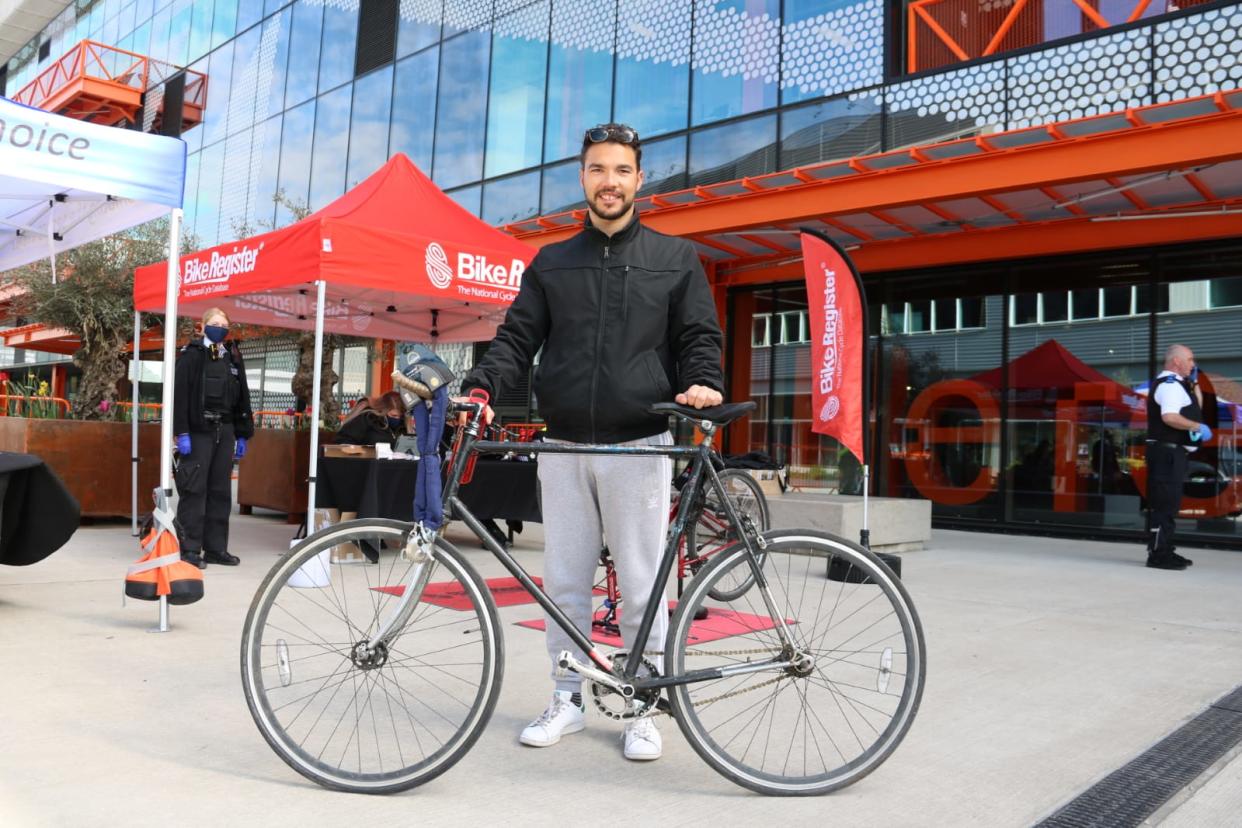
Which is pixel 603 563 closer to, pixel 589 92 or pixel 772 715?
pixel 772 715

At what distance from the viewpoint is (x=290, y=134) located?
65.6 ft

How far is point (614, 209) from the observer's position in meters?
2.92

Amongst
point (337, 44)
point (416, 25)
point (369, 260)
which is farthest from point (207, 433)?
point (337, 44)

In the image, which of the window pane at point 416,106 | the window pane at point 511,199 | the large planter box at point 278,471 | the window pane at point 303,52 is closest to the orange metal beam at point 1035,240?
the window pane at point 511,199

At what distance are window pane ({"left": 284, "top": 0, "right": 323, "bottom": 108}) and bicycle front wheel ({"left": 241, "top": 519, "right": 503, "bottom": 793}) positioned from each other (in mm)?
18659

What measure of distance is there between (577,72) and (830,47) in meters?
4.32

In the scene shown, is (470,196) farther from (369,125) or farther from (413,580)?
(413,580)

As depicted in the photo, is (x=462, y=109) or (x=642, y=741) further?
(x=462, y=109)

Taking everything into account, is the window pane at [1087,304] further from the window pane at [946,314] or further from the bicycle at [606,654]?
the bicycle at [606,654]

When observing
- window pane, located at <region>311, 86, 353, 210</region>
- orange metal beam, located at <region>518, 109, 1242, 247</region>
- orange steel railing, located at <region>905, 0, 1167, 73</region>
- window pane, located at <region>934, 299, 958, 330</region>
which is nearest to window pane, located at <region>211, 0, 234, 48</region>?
window pane, located at <region>311, 86, 353, 210</region>

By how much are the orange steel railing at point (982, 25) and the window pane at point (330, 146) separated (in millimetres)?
11607

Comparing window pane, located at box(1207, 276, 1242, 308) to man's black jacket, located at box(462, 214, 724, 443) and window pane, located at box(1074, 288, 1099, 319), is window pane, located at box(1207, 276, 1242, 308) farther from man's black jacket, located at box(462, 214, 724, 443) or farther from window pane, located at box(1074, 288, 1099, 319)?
man's black jacket, located at box(462, 214, 724, 443)

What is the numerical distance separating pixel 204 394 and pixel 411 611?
182 inches

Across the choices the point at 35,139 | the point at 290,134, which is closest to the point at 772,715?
the point at 35,139
